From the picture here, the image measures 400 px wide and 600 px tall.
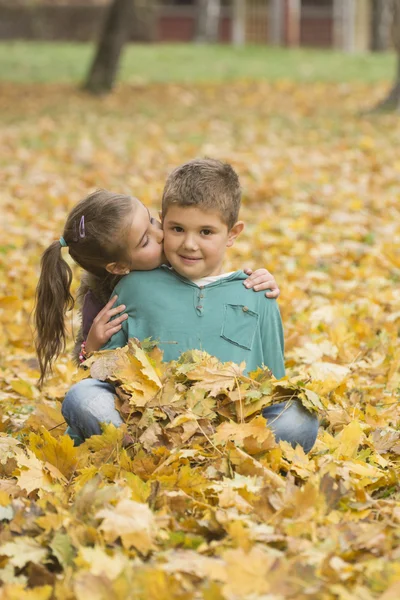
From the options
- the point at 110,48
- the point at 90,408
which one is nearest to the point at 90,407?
the point at 90,408

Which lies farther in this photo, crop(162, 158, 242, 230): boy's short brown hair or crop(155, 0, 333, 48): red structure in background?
crop(155, 0, 333, 48): red structure in background

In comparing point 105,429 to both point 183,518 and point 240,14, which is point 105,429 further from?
point 240,14

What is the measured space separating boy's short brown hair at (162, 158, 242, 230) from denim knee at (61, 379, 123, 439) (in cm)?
69

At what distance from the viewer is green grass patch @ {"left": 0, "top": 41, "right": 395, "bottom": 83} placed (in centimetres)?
1964

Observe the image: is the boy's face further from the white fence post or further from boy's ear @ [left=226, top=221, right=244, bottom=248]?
the white fence post

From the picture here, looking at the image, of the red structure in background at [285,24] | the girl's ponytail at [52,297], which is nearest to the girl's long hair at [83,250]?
the girl's ponytail at [52,297]

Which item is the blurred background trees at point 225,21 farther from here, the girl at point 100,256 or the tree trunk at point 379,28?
the girl at point 100,256

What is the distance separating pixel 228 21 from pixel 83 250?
100 ft

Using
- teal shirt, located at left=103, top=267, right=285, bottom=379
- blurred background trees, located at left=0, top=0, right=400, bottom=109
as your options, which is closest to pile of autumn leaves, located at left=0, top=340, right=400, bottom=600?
teal shirt, located at left=103, top=267, right=285, bottom=379

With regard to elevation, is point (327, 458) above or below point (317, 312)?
above

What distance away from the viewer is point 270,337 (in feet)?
11.1

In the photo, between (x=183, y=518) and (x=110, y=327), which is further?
(x=110, y=327)

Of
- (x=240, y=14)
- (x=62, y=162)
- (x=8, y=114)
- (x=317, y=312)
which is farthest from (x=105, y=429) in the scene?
(x=240, y=14)

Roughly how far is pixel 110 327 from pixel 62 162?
23.7 ft
